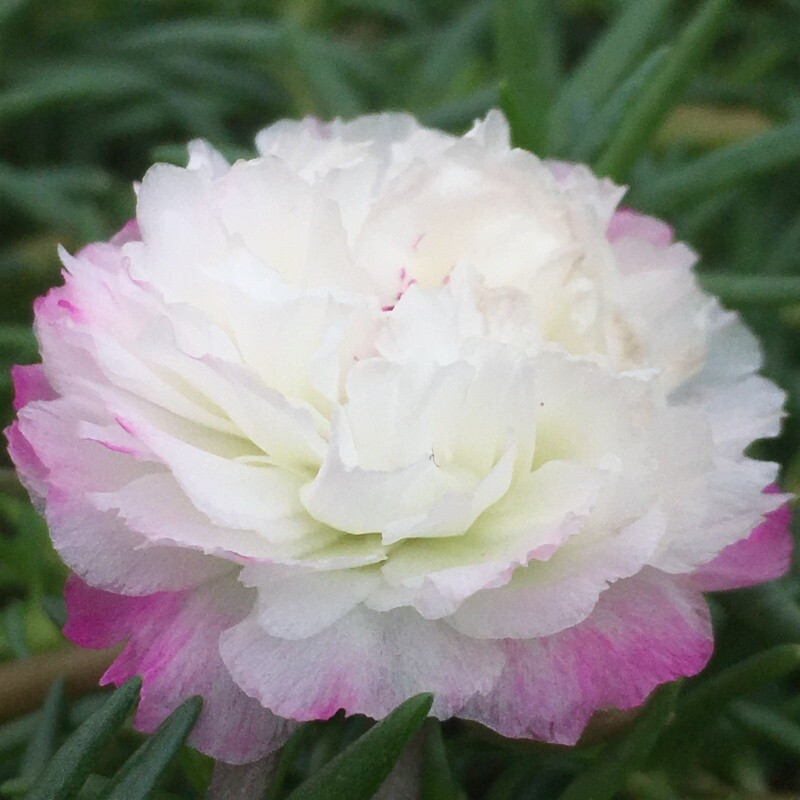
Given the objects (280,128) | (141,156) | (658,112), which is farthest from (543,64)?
(141,156)

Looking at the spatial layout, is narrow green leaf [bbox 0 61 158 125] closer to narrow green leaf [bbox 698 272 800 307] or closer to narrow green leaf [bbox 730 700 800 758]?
narrow green leaf [bbox 698 272 800 307]

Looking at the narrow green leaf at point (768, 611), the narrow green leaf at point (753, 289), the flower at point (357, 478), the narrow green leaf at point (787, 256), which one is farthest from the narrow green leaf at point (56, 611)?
the narrow green leaf at point (787, 256)

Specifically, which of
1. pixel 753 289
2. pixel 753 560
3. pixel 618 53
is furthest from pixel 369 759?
pixel 618 53

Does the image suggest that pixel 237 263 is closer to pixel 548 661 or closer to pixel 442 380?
pixel 442 380

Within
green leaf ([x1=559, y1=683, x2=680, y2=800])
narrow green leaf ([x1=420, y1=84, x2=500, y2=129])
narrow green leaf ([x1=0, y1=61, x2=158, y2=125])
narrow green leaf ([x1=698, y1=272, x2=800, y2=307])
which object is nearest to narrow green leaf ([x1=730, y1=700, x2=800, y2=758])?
green leaf ([x1=559, y1=683, x2=680, y2=800])

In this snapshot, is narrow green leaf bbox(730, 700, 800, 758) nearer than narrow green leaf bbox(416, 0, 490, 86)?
Yes

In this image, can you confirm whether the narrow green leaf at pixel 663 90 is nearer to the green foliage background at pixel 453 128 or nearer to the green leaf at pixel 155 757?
the green foliage background at pixel 453 128
